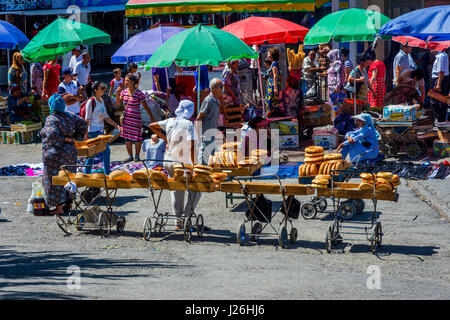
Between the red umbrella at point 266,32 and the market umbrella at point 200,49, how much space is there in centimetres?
324

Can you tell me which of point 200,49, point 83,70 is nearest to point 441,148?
point 200,49

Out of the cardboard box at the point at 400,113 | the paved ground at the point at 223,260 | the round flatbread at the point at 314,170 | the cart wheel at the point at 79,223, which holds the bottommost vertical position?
the paved ground at the point at 223,260

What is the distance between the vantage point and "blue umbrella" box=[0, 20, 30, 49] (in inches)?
799

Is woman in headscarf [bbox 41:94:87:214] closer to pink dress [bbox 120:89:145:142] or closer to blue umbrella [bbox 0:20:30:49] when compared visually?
pink dress [bbox 120:89:145:142]

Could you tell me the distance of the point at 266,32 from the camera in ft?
62.0

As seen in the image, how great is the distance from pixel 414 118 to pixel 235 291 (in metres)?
8.77

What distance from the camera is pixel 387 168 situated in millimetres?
14820

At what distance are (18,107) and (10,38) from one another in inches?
71.8

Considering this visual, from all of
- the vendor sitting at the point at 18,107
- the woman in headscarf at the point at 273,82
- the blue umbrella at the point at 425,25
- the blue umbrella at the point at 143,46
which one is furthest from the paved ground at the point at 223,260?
the vendor sitting at the point at 18,107

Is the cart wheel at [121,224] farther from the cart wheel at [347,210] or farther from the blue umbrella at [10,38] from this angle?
the blue umbrella at [10,38]

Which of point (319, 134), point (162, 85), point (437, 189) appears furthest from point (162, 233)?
point (162, 85)

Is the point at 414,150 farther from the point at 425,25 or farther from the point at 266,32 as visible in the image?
the point at 266,32

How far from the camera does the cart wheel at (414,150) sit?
620 inches

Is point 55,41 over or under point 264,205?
over
